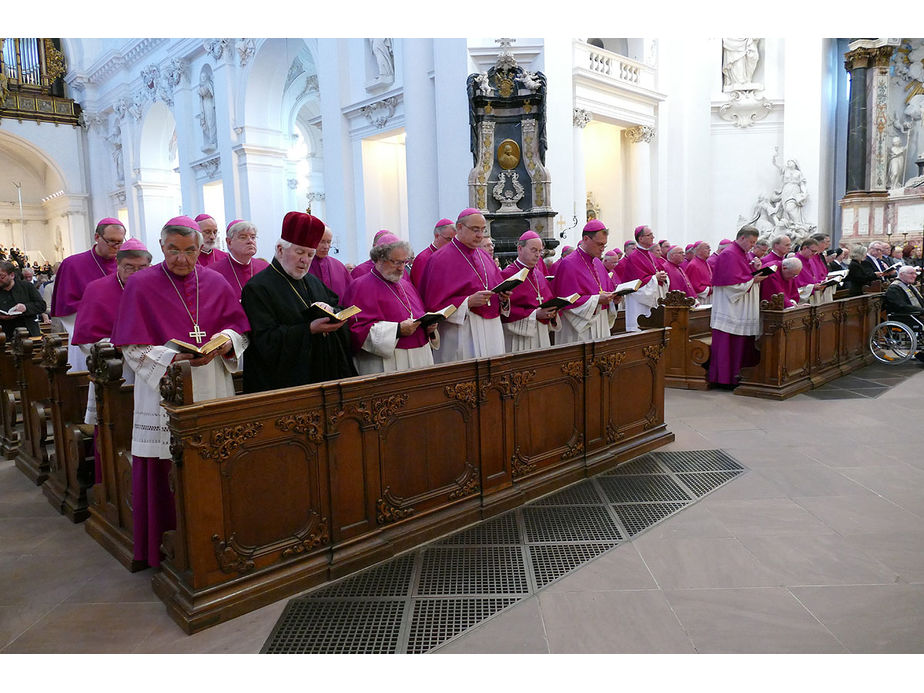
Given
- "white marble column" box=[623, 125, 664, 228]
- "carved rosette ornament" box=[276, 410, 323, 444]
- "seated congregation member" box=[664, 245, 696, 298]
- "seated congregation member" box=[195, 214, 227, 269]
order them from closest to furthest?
"carved rosette ornament" box=[276, 410, 323, 444] < "seated congregation member" box=[195, 214, 227, 269] < "seated congregation member" box=[664, 245, 696, 298] < "white marble column" box=[623, 125, 664, 228]

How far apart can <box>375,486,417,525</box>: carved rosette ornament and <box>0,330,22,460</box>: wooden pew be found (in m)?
3.97

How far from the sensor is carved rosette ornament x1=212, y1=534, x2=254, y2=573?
292 centimetres

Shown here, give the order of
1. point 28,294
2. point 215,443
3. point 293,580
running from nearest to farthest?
point 215,443 < point 293,580 < point 28,294

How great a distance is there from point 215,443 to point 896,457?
4910mm

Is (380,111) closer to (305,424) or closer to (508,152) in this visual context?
(508,152)

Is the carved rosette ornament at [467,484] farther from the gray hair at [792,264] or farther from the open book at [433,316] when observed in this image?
the gray hair at [792,264]

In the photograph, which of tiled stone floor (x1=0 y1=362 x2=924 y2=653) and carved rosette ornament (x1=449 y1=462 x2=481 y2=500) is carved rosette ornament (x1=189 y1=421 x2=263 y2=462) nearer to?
tiled stone floor (x1=0 y1=362 x2=924 y2=653)

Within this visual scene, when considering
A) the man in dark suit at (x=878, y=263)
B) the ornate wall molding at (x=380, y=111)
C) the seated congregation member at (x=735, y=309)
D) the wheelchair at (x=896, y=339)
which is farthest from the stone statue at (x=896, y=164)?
the ornate wall molding at (x=380, y=111)

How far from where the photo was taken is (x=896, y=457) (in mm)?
4984

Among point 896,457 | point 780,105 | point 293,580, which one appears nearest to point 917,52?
point 780,105

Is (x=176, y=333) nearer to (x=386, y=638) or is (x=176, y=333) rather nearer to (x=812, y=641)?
(x=386, y=638)

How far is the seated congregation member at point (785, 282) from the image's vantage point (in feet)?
24.3

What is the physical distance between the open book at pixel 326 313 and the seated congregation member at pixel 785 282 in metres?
5.73

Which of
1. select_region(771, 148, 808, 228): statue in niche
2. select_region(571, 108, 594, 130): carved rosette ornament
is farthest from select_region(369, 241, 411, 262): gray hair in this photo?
select_region(771, 148, 808, 228): statue in niche
